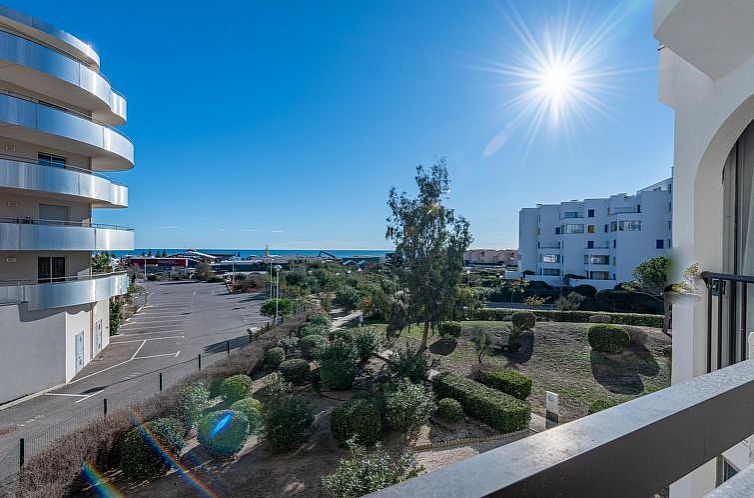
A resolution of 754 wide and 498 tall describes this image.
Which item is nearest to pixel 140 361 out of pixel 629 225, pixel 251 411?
pixel 251 411

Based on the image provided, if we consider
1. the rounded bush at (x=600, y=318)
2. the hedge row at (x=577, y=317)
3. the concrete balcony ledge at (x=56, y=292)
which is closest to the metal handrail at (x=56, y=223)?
the concrete balcony ledge at (x=56, y=292)

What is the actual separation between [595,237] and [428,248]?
1278 inches

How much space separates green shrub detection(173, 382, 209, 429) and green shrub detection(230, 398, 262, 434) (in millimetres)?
645

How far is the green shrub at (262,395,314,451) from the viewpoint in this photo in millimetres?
7207

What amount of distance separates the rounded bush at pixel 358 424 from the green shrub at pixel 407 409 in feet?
1.04

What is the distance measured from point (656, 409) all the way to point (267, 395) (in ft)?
32.1

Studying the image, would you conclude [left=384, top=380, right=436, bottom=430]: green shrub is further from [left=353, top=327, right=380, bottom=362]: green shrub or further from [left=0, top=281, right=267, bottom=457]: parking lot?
[left=0, top=281, right=267, bottom=457]: parking lot

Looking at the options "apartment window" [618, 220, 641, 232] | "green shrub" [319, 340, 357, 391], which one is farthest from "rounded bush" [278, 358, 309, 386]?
"apartment window" [618, 220, 641, 232]

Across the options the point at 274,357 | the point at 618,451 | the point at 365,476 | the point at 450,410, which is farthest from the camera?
the point at 274,357

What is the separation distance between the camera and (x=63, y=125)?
1242 cm

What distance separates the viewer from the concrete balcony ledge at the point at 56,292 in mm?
11453

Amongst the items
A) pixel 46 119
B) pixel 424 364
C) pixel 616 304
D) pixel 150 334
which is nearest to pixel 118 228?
pixel 46 119

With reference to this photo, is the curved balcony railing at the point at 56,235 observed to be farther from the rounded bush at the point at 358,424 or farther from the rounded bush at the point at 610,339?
the rounded bush at the point at 610,339

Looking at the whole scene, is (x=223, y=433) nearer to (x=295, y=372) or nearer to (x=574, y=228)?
(x=295, y=372)
